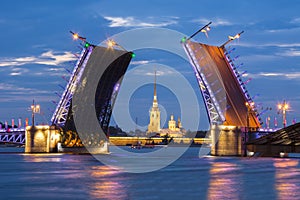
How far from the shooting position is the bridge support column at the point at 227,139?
71.4m

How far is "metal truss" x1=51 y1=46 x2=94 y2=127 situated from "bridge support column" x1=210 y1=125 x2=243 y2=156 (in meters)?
17.5

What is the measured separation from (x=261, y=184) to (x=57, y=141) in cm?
5459

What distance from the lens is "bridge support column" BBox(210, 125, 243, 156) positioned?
71438 mm

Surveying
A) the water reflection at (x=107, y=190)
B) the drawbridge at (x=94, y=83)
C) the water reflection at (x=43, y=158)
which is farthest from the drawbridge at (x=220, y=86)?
the water reflection at (x=107, y=190)

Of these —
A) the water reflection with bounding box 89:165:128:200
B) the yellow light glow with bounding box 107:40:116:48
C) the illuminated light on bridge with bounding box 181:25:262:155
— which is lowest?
the water reflection with bounding box 89:165:128:200

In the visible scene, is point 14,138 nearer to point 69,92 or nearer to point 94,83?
point 69,92

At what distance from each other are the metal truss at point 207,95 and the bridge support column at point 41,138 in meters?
19.3

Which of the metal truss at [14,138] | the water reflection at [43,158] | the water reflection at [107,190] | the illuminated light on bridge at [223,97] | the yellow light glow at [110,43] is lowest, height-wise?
the water reflection at [43,158]

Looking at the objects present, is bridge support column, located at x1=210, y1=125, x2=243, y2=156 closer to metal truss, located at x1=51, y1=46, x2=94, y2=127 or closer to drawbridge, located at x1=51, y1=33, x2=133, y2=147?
drawbridge, located at x1=51, y1=33, x2=133, y2=147

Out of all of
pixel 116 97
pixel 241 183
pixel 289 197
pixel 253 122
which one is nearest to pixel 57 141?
pixel 116 97

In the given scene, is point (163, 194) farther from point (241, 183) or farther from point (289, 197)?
point (241, 183)

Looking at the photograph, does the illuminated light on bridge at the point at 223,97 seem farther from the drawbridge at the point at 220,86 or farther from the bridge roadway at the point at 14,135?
the bridge roadway at the point at 14,135

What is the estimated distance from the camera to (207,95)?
2847 inches

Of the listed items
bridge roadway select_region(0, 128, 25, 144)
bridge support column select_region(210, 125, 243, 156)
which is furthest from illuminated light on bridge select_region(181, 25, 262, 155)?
bridge roadway select_region(0, 128, 25, 144)
